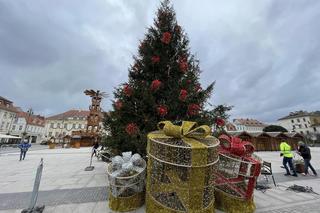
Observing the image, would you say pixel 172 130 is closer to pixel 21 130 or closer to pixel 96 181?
pixel 96 181

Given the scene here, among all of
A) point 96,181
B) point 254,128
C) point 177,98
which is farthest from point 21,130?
point 254,128

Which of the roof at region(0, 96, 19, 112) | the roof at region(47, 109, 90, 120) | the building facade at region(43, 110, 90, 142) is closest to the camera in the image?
the roof at region(0, 96, 19, 112)

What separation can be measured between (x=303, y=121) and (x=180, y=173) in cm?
8554

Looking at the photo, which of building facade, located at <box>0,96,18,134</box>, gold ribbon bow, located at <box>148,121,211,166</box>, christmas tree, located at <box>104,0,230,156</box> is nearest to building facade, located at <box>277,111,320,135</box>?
christmas tree, located at <box>104,0,230,156</box>

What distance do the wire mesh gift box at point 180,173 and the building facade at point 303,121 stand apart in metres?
77.1

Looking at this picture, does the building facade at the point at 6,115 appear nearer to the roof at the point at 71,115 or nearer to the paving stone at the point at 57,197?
the roof at the point at 71,115

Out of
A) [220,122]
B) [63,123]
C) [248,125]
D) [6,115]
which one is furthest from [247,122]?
[6,115]

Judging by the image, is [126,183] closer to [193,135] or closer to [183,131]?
[183,131]

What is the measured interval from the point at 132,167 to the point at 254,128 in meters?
91.5

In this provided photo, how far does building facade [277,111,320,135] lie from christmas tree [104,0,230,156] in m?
75.3

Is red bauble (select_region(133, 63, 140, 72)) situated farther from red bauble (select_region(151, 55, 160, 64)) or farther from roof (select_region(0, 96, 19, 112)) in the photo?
roof (select_region(0, 96, 19, 112))

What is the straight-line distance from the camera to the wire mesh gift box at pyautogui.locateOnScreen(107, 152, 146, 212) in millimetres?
3588

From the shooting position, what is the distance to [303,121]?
6638 cm

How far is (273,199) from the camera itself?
444 cm
